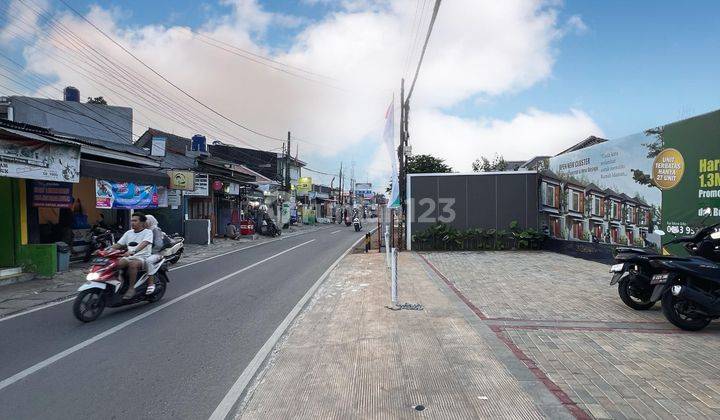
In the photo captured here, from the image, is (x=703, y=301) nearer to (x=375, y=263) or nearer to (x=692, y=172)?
(x=692, y=172)

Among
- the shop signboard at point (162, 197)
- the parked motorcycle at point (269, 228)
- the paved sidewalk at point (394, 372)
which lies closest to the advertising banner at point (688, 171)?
the paved sidewalk at point (394, 372)

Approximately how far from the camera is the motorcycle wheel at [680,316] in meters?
6.28

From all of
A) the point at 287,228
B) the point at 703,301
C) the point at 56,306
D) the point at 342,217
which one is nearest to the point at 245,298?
the point at 56,306

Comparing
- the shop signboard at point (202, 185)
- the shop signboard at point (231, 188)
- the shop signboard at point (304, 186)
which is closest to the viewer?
the shop signboard at point (202, 185)

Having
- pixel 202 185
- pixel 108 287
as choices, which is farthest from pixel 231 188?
pixel 108 287

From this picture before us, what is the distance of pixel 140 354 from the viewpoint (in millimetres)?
5402

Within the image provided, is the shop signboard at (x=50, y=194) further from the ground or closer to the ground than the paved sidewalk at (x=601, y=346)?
further from the ground

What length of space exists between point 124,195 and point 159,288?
7.85m

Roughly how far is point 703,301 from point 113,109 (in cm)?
2604

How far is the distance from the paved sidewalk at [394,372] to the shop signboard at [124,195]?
32.2 ft

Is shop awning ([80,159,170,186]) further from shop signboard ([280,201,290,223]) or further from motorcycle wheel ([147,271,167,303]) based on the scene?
shop signboard ([280,201,290,223])

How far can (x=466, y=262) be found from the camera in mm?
14062

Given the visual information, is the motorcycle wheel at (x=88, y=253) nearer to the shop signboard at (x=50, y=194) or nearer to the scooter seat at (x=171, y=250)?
the shop signboard at (x=50, y=194)

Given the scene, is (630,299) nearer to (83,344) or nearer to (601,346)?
(601,346)
